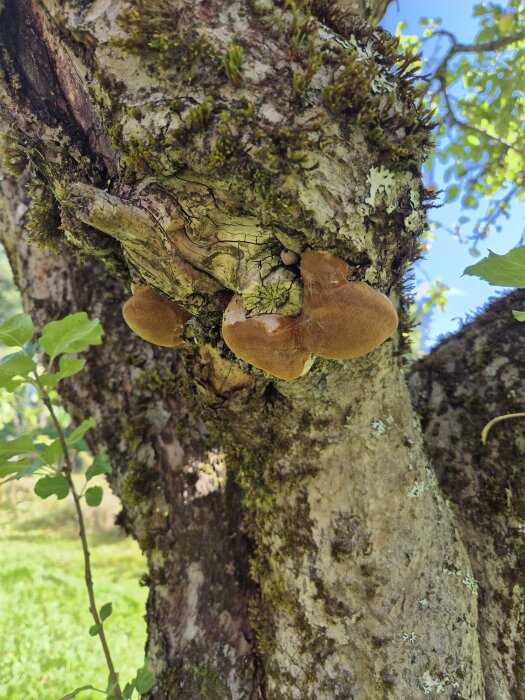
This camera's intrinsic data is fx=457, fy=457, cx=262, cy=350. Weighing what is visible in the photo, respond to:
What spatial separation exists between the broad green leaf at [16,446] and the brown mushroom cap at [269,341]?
0.72 meters

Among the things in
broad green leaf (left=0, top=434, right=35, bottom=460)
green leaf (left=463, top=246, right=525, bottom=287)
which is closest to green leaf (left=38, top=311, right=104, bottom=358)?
broad green leaf (left=0, top=434, right=35, bottom=460)

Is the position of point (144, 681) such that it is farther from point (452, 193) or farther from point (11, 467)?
point (452, 193)

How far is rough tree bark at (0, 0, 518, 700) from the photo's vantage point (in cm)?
114

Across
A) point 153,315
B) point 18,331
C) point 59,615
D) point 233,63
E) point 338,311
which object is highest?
point 233,63

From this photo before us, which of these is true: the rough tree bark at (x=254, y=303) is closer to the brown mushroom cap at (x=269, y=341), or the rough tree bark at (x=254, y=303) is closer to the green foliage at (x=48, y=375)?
the brown mushroom cap at (x=269, y=341)

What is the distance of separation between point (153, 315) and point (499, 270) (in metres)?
0.97

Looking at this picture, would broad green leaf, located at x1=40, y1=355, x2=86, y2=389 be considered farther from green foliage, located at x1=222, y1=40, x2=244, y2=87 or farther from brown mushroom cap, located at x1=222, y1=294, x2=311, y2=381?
green foliage, located at x1=222, y1=40, x2=244, y2=87

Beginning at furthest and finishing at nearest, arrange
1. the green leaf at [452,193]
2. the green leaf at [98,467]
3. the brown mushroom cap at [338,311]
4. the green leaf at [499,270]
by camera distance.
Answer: the green leaf at [452,193] → the green leaf at [98,467] → the brown mushroom cap at [338,311] → the green leaf at [499,270]

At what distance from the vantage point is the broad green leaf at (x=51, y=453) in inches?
56.3

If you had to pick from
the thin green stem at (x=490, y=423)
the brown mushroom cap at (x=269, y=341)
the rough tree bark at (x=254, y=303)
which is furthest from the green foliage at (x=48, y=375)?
the thin green stem at (x=490, y=423)

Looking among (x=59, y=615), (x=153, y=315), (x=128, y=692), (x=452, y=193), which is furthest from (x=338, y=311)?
(x=59, y=615)

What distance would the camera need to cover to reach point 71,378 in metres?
2.26

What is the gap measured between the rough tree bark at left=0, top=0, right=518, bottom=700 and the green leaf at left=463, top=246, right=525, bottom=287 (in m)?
0.29

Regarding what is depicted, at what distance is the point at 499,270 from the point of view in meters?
1.06
